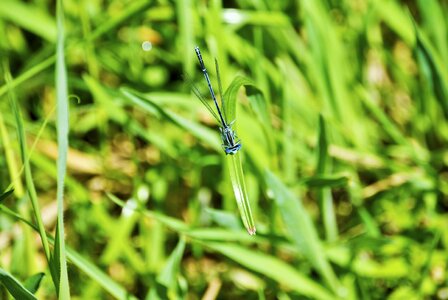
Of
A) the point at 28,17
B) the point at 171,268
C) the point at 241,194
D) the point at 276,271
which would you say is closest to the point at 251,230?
the point at 241,194

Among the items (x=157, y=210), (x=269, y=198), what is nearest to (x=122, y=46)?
(x=157, y=210)

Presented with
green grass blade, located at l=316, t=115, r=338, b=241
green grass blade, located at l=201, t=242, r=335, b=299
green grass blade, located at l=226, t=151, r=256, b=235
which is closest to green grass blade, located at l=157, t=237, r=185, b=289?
green grass blade, located at l=201, t=242, r=335, b=299

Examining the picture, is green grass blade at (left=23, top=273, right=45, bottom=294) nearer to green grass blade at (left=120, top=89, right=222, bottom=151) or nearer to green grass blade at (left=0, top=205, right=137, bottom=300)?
green grass blade at (left=0, top=205, right=137, bottom=300)

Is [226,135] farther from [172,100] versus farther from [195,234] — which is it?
[172,100]

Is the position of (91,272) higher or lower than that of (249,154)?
lower

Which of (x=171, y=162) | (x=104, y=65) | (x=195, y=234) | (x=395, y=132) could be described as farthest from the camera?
(x=104, y=65)

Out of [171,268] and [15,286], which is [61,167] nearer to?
[15,286]
